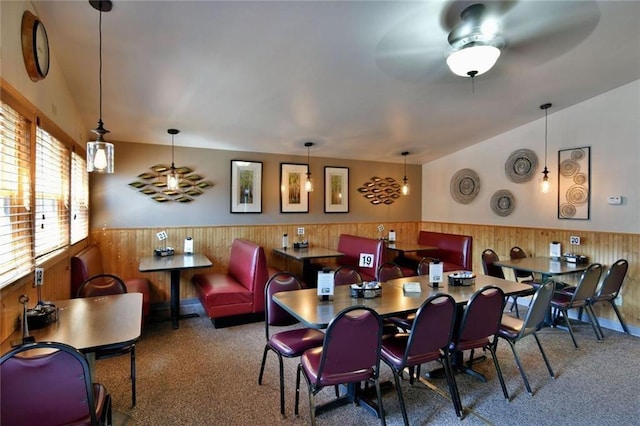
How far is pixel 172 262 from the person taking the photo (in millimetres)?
4266

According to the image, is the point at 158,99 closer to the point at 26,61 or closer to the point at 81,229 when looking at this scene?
the point at 26,61

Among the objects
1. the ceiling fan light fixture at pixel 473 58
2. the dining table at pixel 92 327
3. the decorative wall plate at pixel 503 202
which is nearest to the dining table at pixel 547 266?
the decorative wall plate at pixel 503 202

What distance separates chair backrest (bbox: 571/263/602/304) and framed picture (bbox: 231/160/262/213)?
4.42 meters

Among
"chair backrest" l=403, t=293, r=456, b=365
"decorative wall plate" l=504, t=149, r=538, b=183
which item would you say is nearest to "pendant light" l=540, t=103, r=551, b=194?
"decorative wall plate" l=504, t=149, r=538, b=183

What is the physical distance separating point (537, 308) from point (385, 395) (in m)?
1.41

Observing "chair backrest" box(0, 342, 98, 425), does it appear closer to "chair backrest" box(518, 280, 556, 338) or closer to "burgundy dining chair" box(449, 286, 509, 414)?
"burgundy dining chair" box(449, 286, 509, 414)

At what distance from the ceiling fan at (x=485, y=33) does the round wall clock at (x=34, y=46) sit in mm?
2465

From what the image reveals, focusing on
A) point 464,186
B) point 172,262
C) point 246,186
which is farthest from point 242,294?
point 464,186

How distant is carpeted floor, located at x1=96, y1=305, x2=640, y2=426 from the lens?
2.42 meters

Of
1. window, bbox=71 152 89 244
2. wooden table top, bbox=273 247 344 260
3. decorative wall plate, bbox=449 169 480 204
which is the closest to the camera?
window, bbox=71 152 89 244

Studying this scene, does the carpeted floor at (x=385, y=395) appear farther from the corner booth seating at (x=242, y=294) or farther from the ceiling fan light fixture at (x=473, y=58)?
the ceiling fan light fixture at (x=473, y=58)

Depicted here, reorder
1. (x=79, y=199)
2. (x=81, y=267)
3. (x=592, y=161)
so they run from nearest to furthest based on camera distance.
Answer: (x=81, y=267) → (x=79, y=199) → (x=592, y=161)

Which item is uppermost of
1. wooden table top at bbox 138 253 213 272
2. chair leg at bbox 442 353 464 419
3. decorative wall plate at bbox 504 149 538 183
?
decorative wall plate at bbox 504 149 538 183

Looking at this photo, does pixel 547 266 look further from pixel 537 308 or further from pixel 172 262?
pixel 172 262
